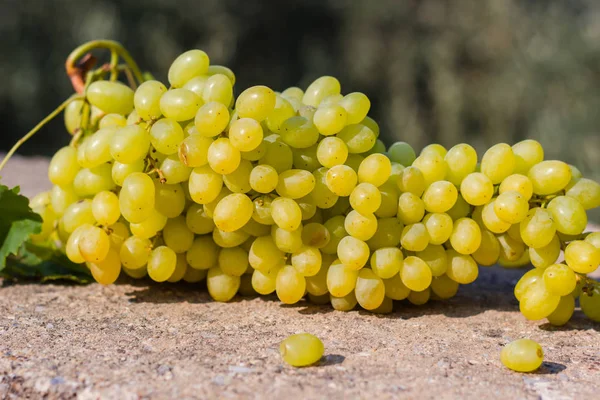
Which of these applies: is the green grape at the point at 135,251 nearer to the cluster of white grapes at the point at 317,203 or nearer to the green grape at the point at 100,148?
the cluster of white grapes at the point at 317,203

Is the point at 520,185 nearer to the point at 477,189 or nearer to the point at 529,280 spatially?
the point at 477,189

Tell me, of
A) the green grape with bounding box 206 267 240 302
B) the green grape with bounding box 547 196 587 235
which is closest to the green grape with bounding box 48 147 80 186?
the green grape with bounding box 206 267 240 302

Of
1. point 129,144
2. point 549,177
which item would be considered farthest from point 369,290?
point 129,144

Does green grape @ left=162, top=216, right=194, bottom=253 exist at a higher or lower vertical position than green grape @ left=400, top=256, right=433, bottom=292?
higher

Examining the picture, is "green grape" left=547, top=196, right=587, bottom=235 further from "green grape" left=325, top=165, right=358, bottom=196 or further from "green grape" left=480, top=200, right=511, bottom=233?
"green grape" left=325, top=165, right=358, bottom=196

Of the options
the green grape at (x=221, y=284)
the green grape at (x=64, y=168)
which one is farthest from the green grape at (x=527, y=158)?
the green grape at (x=64, y=168)
